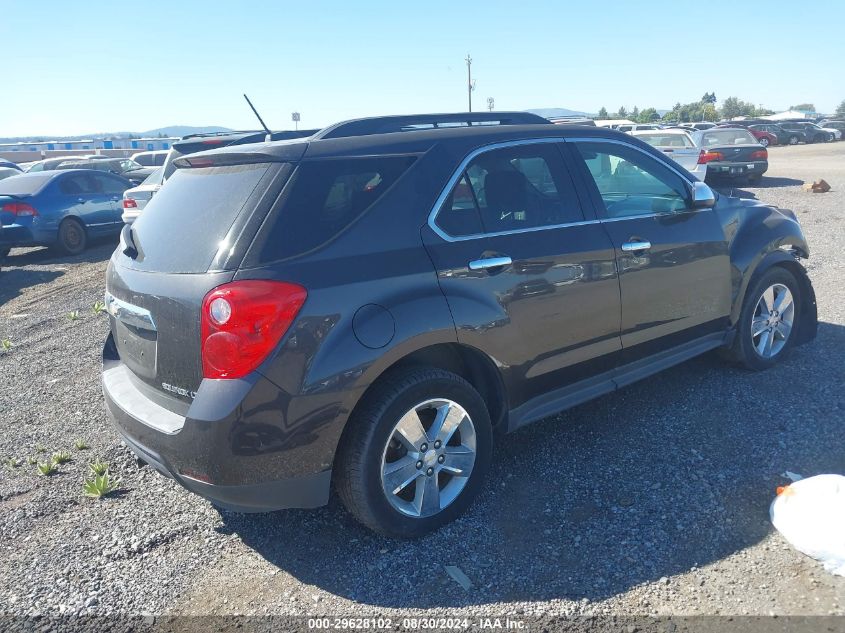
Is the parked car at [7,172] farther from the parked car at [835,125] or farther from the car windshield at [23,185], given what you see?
the parked car at [835,125]

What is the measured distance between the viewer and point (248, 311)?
2.64 metres

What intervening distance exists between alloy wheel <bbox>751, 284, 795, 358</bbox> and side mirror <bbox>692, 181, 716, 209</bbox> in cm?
93

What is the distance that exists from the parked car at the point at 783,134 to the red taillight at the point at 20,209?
40.6m

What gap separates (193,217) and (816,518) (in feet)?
10.2

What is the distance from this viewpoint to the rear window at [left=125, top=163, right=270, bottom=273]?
2.90 meters

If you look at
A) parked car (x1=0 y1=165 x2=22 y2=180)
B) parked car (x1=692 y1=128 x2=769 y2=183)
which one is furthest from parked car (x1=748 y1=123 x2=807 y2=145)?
parked car (x1=0 y1=165 x2=22 y2=180)

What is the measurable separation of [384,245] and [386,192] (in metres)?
0.29

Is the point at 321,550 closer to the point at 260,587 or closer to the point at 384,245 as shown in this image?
the point at 260,587

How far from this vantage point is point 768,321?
4.93 m

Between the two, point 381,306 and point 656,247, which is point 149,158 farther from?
point 381,306

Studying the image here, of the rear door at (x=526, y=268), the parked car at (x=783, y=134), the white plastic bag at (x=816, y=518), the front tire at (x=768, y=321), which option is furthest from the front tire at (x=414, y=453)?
the parked car at (x=783, y=134)

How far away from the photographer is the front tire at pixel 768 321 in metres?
4.75

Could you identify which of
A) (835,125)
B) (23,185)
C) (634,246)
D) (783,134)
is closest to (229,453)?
(634,246)

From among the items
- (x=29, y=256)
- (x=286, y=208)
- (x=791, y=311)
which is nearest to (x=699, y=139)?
(x=791, y=311)
